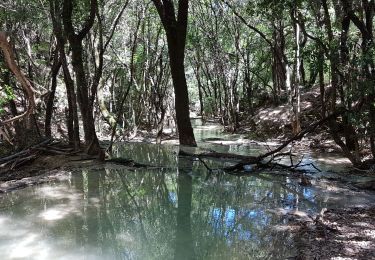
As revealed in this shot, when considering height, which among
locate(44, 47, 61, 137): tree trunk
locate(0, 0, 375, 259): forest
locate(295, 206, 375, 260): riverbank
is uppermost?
locate(44, 47, 61, 137): tree trunk

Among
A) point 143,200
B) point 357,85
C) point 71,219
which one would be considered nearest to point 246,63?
point 357,85

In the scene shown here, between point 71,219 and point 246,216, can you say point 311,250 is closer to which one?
point 246,216

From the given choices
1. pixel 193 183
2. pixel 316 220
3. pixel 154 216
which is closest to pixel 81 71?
pixel 193 183

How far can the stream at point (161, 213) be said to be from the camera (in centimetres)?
531

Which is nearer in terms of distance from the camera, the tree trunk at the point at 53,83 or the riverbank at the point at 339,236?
the riverbank at the point at 339,236

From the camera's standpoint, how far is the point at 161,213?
7148 millimetres

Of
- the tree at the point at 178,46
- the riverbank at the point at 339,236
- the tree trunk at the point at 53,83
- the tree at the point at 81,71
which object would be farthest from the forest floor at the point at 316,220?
the tree at the point at 178,46

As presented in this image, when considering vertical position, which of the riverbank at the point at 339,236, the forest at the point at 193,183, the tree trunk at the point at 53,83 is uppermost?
the tree trunk at the point at 53,83

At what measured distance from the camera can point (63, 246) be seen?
5391 mm

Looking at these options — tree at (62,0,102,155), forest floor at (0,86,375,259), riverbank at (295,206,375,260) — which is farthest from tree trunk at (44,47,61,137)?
riverbank at (295,206,375,260)

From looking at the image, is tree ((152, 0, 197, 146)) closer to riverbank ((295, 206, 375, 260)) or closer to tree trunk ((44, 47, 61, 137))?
tree trunk ((44, 47, 61, 137))

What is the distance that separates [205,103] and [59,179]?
31074 millimetres

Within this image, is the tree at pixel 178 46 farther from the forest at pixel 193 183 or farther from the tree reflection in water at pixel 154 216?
the tree reflection in water at pixel 154 216

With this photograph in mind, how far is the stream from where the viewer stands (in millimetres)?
5309
